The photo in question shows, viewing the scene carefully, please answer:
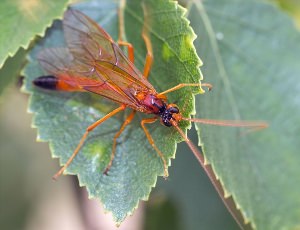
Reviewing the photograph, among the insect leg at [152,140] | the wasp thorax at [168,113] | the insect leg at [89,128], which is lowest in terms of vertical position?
the insect leg at [152,140]

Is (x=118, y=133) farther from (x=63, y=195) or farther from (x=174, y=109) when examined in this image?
(x=63, y=195)

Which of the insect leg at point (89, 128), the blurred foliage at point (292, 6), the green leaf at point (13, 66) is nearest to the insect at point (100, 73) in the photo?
the insect leg at point (89, 128)

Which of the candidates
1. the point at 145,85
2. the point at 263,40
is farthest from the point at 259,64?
the point at 145,85

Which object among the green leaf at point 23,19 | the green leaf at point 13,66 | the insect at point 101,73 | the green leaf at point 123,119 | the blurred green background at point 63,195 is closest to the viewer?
the green leaf at point 123,119

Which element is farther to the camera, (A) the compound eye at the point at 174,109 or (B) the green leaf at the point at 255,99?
(B) the green leaf at the point at 255,99

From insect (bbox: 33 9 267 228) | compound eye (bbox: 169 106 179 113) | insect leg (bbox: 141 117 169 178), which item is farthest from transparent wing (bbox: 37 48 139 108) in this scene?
compound eye (bbox: 169 106 179 113)

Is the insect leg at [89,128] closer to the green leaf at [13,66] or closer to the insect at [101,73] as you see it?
the insect at [101,73]

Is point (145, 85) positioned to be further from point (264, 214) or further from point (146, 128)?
point (264, 214)
